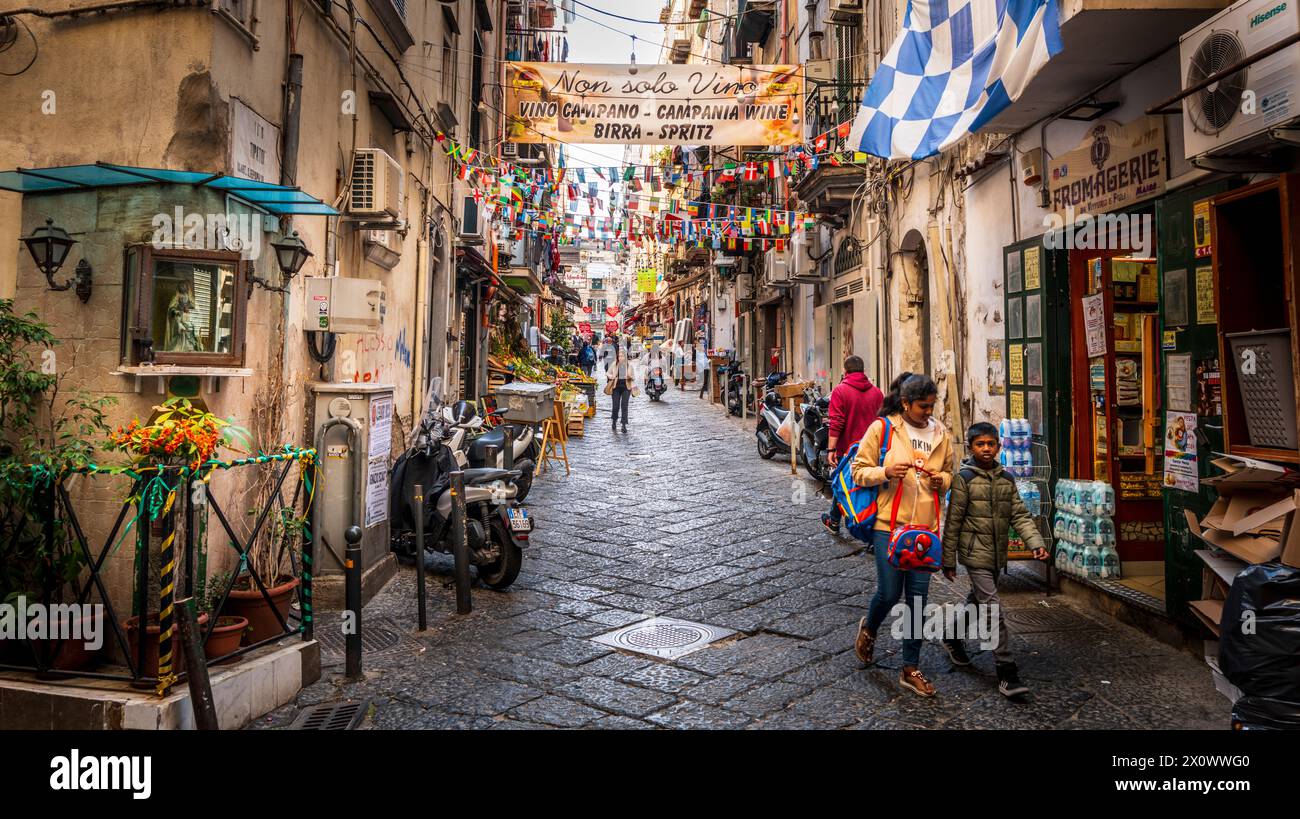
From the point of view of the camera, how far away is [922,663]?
4.44 metres

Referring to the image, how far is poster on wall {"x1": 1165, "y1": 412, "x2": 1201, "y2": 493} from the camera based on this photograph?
14.0ft

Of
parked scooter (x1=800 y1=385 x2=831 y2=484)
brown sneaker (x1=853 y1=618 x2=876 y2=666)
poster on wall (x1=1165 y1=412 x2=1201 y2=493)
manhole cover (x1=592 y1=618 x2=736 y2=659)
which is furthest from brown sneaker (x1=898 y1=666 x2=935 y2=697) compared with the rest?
parked scooter (x1=800 y1=385 x2=831 y2=484)

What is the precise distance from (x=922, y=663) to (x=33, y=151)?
5.40m

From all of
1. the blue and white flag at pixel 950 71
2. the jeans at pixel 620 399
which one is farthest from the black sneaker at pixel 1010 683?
the jeans at pixel 620 399

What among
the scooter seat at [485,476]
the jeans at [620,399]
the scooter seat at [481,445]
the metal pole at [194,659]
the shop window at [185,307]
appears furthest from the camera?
the jeans at [620,399]

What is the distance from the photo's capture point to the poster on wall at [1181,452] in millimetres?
4277

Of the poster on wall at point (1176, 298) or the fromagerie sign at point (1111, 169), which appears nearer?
the poster on wall at point (1176, 298)

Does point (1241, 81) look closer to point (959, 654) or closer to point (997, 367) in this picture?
point (959, 654)

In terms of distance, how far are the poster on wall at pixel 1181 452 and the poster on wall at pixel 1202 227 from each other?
85 cm

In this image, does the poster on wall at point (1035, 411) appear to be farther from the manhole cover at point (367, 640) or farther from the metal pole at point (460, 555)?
the manhole cover at point (367, 640)

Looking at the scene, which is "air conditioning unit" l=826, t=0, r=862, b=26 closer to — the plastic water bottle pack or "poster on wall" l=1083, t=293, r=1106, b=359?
"poster on wall" l=1083, t=293, r=1106, b=359

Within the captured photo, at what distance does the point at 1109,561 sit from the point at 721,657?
287 cm
